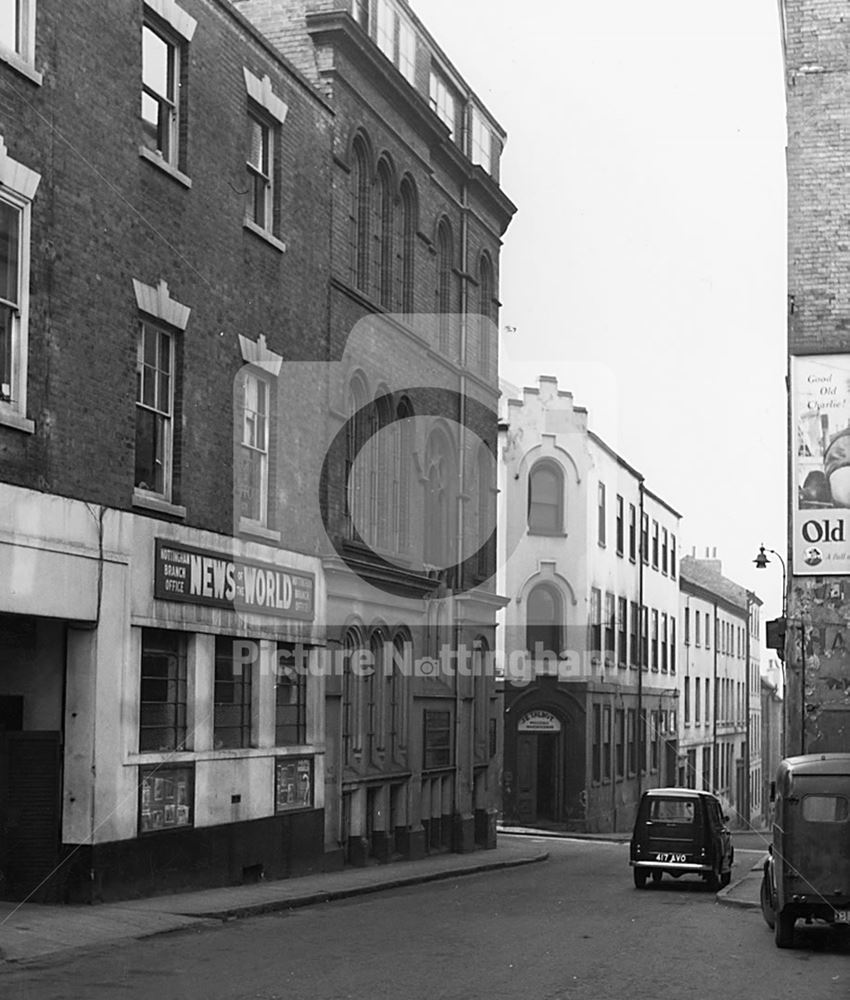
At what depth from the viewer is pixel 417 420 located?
31391 mm

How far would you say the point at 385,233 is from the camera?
99.3 ft

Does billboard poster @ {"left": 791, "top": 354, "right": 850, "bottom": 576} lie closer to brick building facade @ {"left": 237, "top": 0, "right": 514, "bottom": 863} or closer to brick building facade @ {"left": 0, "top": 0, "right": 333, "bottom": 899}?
brick building facade @ {"left": 237, "top": 0, "right": 514, "bottom": 863}

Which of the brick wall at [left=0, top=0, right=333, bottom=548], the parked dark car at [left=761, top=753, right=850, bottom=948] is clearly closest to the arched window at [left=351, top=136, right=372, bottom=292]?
the brick wall at [left=0, top=0, right=333, bottom=548]

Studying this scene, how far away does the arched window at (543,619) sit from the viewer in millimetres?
53812

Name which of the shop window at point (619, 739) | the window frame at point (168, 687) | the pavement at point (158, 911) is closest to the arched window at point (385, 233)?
the window frame at point (168, 687)

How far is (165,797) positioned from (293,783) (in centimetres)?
457

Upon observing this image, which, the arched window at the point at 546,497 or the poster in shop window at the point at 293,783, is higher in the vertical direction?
the arched window at the point at 546,497

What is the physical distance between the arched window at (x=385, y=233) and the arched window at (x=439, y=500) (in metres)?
3.65

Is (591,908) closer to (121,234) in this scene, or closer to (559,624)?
(121,234)

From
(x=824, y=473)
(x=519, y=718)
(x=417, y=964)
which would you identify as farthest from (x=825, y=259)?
(x=519, y=718)

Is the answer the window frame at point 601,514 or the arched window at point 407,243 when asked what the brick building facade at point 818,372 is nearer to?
the arched window at point 407,243

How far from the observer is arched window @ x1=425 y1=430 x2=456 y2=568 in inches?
1277

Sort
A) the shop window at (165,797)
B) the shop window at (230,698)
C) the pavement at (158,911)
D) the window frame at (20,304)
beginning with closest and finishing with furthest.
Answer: the pavement at (158,911) → the window frame at (20,304) → the shop window at (165,797) → the shop window at (230,698)

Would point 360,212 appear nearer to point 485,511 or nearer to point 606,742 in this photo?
point 485,511
